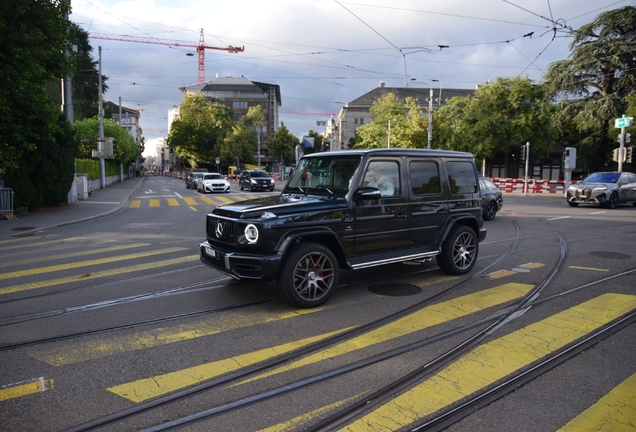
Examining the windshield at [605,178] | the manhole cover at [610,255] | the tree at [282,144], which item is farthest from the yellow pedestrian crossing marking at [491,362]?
the tree at [282,144]

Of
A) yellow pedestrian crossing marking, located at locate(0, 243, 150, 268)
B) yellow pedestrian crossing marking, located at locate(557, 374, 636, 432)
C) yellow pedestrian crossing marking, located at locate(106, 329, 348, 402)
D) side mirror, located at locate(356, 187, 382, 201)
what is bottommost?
yellow pedestrian crossing marking, located at locate(0, 243, 150, 268)

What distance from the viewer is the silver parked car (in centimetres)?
2141

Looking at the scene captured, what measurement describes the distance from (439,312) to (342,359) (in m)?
1.93

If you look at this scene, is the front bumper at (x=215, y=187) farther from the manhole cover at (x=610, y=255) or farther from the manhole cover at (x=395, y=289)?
the manhole cover at (x=395, y=289)

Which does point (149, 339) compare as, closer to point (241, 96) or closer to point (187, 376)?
point (187, 376)

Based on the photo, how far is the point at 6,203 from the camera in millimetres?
16500

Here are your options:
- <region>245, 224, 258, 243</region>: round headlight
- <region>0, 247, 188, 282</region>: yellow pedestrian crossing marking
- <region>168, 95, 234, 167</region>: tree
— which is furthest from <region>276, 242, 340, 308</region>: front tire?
<region>168, 95, 234, 167</region>: tree

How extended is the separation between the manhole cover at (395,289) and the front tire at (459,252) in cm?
86

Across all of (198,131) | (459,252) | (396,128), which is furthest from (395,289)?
(198,131)

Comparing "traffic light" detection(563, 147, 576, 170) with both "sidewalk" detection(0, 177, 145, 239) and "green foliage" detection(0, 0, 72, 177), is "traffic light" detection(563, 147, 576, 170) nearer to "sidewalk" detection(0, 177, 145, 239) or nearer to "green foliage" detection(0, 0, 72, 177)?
"sidewalk" detection(0, 177, 145, 239)

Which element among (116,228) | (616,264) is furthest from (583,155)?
(116,228)

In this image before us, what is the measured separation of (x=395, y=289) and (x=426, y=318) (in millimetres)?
1377

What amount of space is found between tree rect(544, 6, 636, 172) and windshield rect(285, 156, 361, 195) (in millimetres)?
39144

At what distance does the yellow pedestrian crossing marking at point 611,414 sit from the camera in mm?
3223
